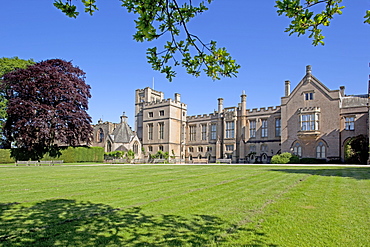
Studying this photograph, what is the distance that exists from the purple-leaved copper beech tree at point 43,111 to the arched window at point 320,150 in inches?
1145

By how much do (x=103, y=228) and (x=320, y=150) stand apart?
35495 mm

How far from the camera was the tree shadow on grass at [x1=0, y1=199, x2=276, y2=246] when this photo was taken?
13.9ft

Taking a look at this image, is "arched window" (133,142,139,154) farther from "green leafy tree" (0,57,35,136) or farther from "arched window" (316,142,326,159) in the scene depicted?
"arched window" (316,142,326,159)

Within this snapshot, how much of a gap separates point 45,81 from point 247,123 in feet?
95.6

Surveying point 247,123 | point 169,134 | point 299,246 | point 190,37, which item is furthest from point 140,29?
point 169,134

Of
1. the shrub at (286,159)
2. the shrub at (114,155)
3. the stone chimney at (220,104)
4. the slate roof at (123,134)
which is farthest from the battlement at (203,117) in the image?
the shrub at (286,159)

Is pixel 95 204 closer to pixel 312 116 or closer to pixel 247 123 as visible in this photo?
pixel 312 116

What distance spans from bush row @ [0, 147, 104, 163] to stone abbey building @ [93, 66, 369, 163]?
19.2 feet

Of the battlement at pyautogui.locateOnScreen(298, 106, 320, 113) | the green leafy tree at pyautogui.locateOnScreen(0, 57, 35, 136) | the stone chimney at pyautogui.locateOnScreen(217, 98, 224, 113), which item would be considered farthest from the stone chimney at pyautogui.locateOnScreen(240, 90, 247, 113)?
the green leafy tree at pyautogui.locateOnScreen(0, 57, 35, 136)

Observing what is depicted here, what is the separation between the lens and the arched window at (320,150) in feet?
114

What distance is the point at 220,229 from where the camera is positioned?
481 centimetres

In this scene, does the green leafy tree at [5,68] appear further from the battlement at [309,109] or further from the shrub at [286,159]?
the battlement at [309,109]

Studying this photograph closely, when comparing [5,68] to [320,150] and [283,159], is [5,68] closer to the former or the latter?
[283,159]

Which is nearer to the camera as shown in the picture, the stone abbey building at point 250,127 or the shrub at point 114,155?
the stone abbey building at point 250,127
